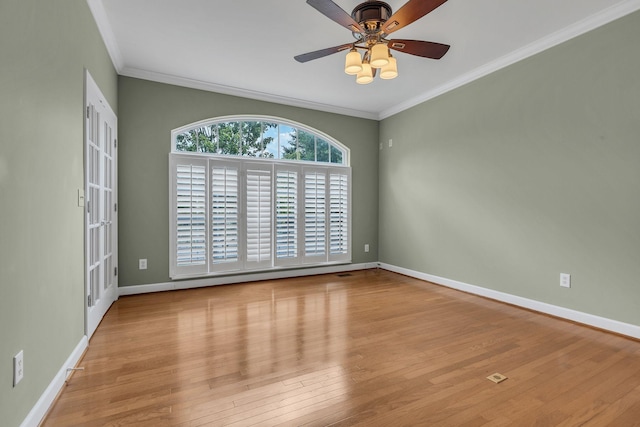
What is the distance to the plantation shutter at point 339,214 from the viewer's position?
5.20 meters

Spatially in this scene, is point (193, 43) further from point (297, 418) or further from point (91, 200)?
point (297, 418)

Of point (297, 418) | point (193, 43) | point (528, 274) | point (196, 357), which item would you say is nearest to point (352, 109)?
point (193, 43)

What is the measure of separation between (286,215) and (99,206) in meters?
2.41

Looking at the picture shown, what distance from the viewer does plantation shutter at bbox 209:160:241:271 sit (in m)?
4.23

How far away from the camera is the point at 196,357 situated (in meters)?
2.27

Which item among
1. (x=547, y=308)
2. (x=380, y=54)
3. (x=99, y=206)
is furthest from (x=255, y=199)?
(x=547, y=308)

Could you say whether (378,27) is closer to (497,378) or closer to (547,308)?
(497,378)

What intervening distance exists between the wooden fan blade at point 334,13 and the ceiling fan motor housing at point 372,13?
0.18 ft

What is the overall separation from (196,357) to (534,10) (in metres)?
3.90

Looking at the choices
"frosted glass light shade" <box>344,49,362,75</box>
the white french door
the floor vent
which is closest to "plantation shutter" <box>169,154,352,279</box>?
the white french door

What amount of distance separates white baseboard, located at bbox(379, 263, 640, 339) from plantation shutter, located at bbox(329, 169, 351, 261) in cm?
135

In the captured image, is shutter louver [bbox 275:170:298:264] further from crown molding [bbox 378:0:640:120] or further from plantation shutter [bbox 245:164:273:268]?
crown molding [bbox 378:0:640:120]

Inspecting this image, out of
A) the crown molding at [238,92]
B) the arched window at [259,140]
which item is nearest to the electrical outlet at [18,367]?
the arched window at [259,140]

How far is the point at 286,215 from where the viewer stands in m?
4.77
